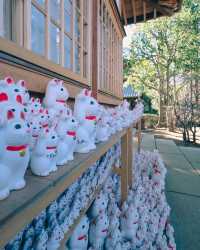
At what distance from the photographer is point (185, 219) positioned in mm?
2729

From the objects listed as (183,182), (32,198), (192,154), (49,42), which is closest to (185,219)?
(183,182)

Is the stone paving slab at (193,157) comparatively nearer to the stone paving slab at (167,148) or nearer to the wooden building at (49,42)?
the stone paving slab at (167,148)

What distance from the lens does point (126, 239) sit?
203 centimetres

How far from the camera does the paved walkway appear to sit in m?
2.38

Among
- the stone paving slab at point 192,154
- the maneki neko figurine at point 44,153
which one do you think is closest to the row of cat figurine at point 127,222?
the maneki neko figurine at point 44,153

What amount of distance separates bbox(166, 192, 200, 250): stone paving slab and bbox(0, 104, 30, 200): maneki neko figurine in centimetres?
219

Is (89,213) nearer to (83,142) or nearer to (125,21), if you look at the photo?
(83,142)

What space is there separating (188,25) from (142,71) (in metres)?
3.40

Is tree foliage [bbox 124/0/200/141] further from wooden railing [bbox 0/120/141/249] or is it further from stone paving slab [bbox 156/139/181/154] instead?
wooden railing [bbox 0/120/141/249]

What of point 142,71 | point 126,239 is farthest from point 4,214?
point 142,71

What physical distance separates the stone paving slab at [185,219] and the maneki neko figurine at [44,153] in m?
2.07

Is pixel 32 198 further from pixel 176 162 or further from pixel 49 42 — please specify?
pixel 176 162

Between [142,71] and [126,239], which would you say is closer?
[126,239]

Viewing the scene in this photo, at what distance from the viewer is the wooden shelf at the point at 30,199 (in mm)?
465
